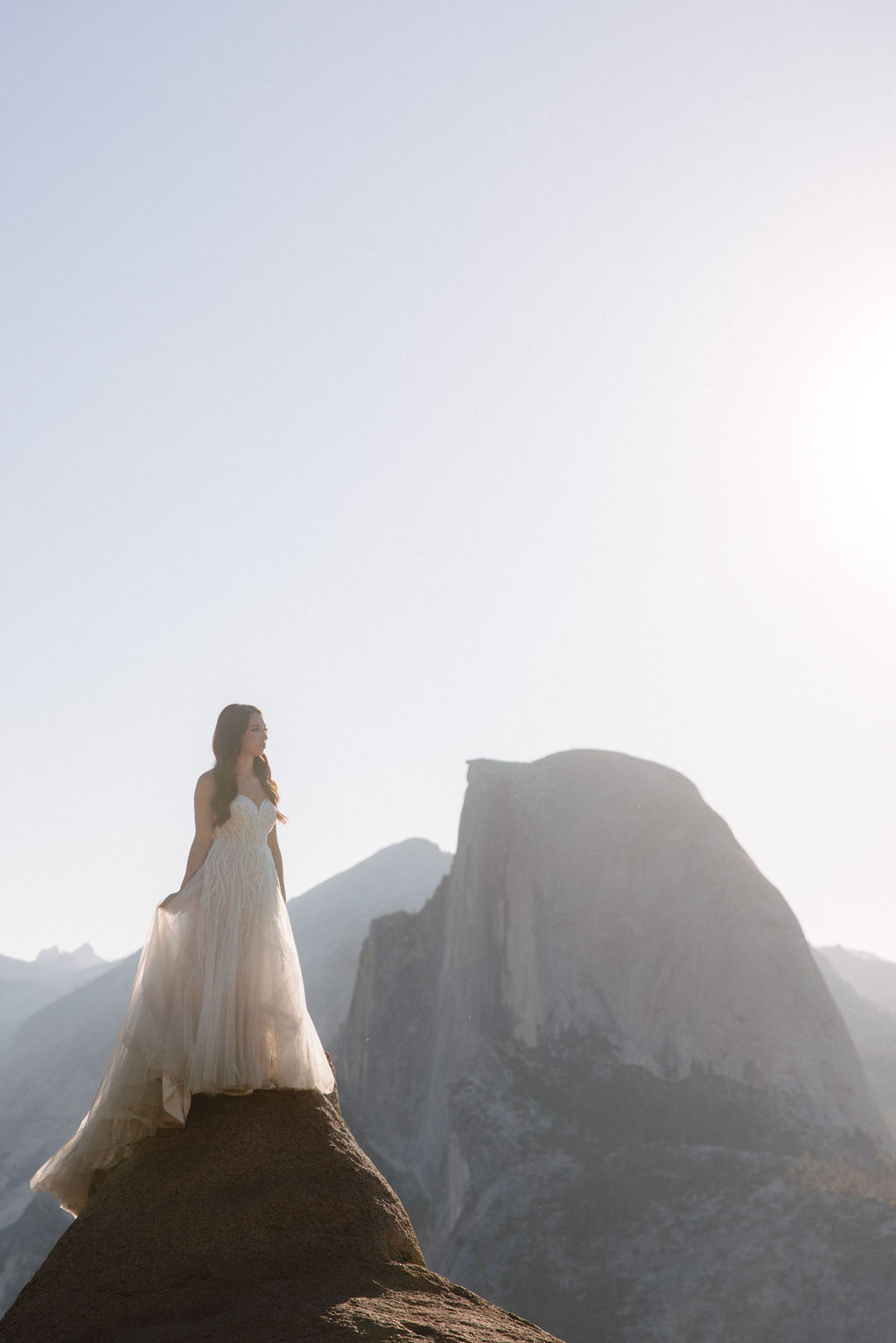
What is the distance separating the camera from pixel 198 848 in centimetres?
534

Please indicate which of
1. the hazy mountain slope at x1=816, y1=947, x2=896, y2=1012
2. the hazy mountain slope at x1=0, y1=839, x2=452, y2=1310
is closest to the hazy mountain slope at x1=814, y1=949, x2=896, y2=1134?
the hazy mountain slope at x1=816, y1=947, x2=896, y2=1012

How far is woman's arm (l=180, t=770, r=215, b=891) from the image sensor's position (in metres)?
5.32

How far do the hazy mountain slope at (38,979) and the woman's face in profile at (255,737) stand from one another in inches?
4349

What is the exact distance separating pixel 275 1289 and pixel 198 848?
7.16 ft

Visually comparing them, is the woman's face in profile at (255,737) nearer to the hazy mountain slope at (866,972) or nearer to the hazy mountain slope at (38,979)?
the hazy mountain slope at (38,979)

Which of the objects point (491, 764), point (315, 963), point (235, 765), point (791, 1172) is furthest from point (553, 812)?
point (315, 963)

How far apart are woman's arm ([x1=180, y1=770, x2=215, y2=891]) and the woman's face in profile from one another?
235 mm

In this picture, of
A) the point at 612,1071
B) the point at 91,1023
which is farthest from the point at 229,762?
the point at 91,1023

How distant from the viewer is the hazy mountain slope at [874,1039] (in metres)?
49.5

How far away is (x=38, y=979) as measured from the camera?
465 feet

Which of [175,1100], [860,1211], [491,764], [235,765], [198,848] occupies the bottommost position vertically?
[860,1211]

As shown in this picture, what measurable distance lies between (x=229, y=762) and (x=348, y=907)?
327 ft

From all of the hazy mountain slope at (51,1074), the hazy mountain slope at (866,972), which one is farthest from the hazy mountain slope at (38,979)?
the hazy mountain slope at (866,972)

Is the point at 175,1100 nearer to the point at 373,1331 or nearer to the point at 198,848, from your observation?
the point at 198,848
